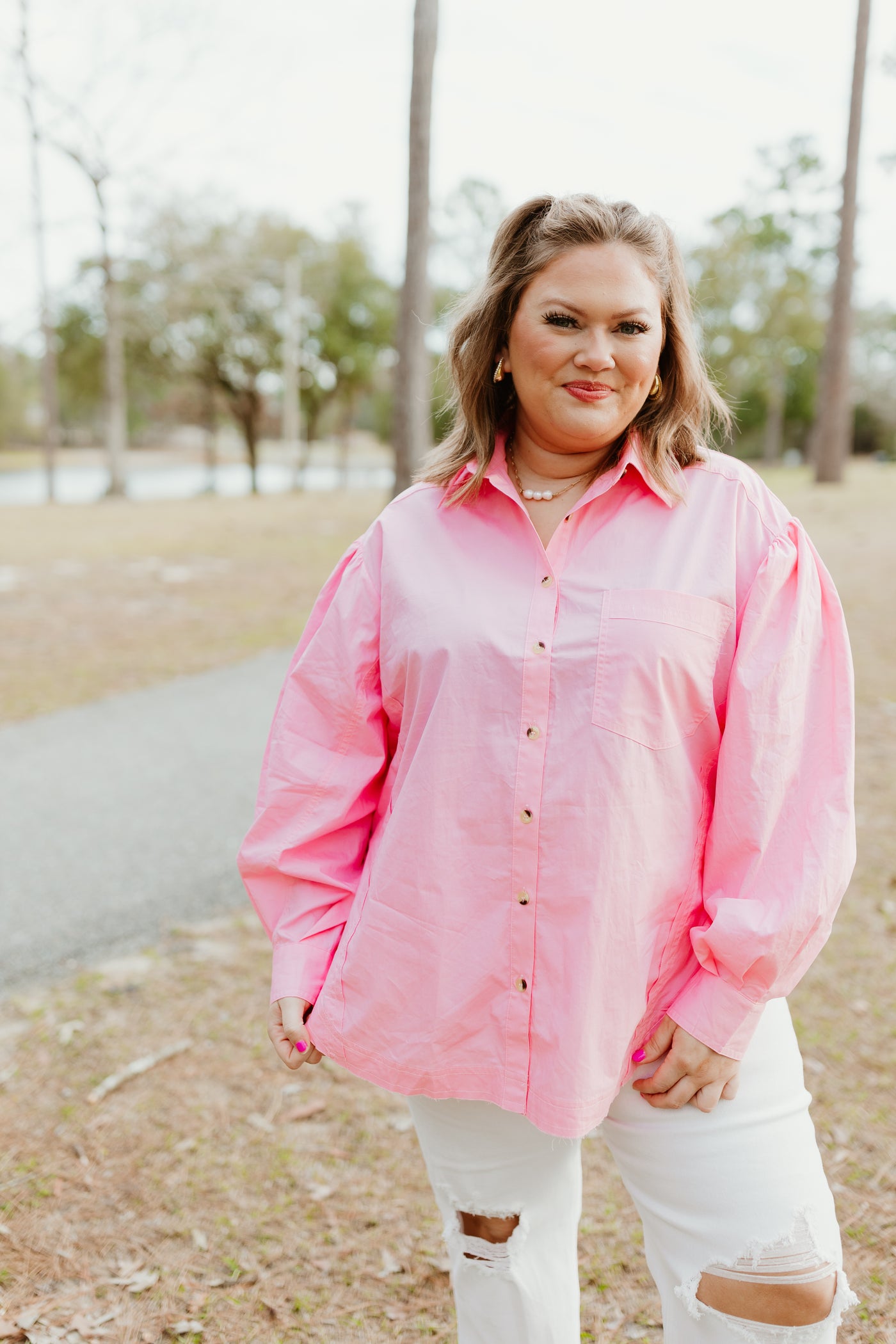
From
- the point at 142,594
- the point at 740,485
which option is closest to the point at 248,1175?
the point at 740,485

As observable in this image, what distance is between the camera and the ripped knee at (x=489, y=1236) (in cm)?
173

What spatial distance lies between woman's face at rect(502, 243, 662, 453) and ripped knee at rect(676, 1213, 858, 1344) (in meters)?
1.19

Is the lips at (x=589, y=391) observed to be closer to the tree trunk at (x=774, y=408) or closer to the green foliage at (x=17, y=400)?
the tree trunk at (x=774, y=408)

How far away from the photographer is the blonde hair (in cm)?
161

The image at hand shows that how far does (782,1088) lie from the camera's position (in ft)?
5.10

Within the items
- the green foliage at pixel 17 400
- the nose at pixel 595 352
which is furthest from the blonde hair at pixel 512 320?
the green foliage at pixel 17 400

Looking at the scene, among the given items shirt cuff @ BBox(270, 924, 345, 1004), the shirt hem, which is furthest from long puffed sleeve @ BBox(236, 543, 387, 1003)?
the shirt hem

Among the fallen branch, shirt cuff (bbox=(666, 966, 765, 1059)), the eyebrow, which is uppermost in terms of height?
the eyebrow

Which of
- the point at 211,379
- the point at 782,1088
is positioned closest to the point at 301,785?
the point at 782,1088

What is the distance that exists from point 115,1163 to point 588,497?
222 cm

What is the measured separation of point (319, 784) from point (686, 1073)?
2.38 ft

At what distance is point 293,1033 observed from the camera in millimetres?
1730

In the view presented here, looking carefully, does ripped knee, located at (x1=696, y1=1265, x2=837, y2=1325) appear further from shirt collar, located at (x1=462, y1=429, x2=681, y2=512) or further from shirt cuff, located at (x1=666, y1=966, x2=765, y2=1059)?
shirt collar, located at (x1=462, y1=429, x2=681, y2=512)

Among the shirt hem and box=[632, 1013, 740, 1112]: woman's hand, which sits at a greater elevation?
box=[632, 1013, 740, 1112]: woman's hand
